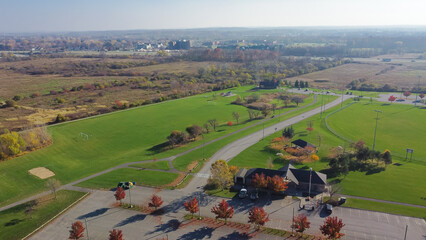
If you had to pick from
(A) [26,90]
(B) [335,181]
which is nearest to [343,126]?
(B) [335,181]

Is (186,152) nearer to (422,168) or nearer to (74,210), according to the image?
(74,210)

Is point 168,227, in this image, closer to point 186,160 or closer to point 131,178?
point 131,178

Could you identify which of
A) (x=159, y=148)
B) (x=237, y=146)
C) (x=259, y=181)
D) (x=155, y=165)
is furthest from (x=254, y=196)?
(x=159, y=148)

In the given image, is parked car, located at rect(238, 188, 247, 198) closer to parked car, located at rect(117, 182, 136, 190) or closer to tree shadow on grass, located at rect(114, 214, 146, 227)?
tree shadow on grass, located at rect(114, 214, 146, 227)

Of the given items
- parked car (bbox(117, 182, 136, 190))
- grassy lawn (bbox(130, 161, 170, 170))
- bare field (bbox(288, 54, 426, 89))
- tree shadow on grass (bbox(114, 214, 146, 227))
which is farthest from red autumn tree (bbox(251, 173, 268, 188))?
bare field (bbox(288, 54, 426, 89))

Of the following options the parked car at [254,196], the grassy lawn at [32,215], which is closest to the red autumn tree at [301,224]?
the parked car at [254,196]

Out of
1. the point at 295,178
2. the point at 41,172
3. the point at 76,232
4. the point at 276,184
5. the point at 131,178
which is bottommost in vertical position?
the point at 41,172

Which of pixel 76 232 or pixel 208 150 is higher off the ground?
pixel 76 232
